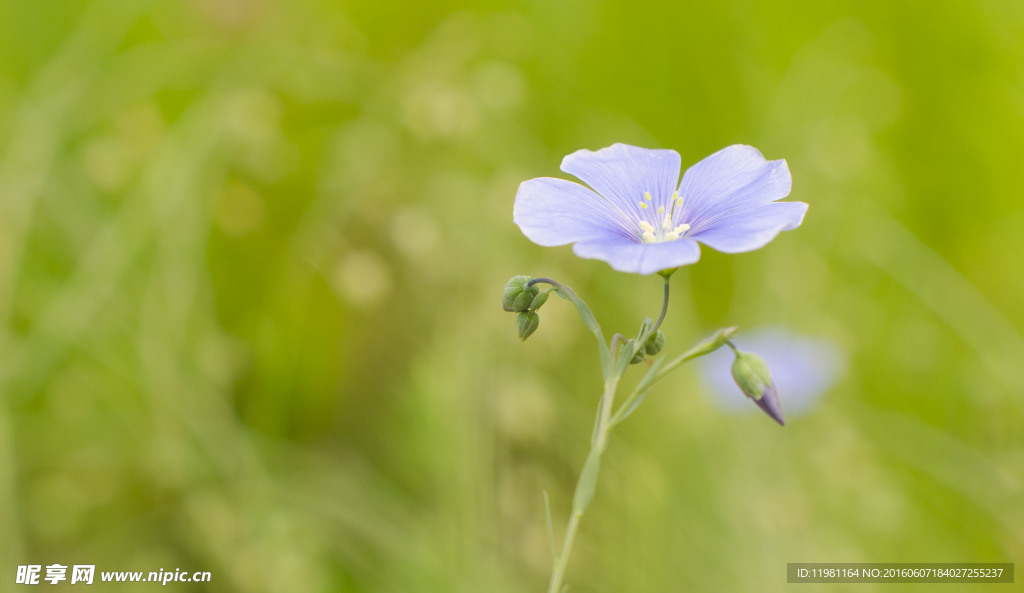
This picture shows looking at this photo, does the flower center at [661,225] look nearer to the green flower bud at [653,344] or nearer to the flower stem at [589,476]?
the green flower bud at [653,344]

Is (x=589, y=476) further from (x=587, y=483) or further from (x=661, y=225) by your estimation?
(x=661, y=225)

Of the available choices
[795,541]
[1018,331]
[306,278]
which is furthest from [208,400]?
[1018,331]

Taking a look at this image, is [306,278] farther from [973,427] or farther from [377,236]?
[973,427]

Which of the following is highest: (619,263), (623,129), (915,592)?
(623,129)

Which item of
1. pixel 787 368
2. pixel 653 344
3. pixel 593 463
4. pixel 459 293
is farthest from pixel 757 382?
pixel 787 368

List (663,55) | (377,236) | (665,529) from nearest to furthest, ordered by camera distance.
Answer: (665,529), (377,236), (663,55)

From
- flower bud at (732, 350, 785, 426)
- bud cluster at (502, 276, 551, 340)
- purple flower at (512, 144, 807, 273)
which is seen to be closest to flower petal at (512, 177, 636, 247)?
purple flower at (512, 144, 807, 273)
